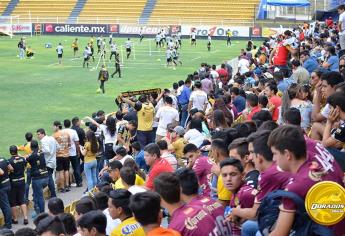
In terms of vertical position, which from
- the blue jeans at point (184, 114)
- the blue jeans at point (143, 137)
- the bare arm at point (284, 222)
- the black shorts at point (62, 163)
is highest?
the bare arm at point (284, 222)

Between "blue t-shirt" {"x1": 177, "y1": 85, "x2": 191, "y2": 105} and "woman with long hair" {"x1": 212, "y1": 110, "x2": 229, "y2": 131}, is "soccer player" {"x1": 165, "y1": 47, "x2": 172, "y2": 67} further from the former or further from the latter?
"woman with long hair" {"x1": 212, "y1": 110, "x2": 229, "y2": 131}

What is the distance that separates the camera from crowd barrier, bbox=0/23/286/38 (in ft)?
207

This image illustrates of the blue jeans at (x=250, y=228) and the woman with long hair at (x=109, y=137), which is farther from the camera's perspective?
the woman with long hair at (x=109, y=137)

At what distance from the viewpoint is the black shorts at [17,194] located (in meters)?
14.8

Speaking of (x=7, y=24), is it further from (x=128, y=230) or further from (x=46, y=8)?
(x=128, y=230)

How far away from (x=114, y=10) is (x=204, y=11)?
9.11 meters

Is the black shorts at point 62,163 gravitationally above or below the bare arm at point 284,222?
below

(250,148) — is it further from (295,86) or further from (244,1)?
(244,1)

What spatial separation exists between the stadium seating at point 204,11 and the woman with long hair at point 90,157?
50687 millimetres

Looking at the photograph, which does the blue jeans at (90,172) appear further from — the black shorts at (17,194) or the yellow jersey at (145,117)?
the yellow jersey at (145,117)

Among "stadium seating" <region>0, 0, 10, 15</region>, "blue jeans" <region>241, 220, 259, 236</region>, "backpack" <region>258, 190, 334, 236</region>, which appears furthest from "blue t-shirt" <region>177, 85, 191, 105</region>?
"stadium seating" <region>0, 0, 10, 15</region>

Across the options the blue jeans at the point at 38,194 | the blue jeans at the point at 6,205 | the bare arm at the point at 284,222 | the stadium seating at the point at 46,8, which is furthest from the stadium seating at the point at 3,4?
the bare arm at the point at 284,222

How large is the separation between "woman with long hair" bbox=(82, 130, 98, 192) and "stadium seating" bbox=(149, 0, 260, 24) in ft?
166

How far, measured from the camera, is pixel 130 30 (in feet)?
214
